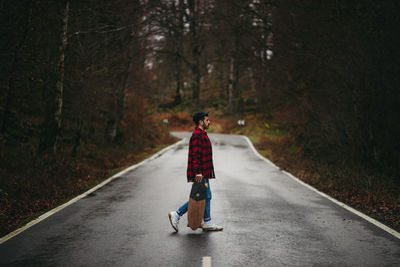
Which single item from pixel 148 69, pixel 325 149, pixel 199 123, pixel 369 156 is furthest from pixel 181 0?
A: pixel 199 123

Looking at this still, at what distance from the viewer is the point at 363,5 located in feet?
42.2

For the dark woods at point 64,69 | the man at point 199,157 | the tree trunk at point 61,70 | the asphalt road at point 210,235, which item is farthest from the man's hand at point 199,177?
the tree trunk at point 61,70

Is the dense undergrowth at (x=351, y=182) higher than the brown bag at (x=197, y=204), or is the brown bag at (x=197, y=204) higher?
the brown bag at (x=197, y=204)

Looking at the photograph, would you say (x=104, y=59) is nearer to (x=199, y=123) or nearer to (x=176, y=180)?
(x=176, y=180)

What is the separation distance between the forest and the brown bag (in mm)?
3148

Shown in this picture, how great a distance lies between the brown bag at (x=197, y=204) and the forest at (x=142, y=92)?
3148mm

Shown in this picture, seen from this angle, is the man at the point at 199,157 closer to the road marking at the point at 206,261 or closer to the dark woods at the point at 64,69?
the road marking at the point at 206,261

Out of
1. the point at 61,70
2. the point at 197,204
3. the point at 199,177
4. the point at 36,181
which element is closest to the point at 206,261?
the point at 197,204

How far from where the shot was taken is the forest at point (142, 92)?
444 inches

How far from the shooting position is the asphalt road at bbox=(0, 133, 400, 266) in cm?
537

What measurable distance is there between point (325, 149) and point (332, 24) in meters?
5.18

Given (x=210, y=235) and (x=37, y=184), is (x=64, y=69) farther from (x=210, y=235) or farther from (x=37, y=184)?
(x=210, y=235)

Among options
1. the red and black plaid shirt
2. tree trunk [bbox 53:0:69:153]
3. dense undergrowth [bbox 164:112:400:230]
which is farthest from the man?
tree trunk [bbox 53:0:69:153]

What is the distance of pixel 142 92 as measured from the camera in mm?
23312
